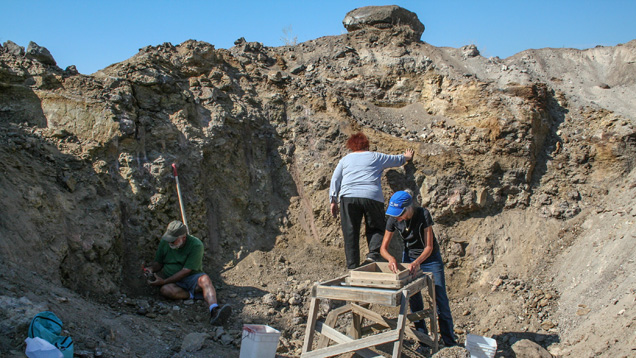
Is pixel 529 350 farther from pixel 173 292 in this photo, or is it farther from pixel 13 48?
pixel 13 48

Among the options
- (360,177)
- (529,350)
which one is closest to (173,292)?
(360,177)

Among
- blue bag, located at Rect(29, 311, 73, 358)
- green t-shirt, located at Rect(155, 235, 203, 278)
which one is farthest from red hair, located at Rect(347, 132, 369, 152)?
blue bag, located at Rect(29, 311, 73, 358)

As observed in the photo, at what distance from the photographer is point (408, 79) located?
8.22 m

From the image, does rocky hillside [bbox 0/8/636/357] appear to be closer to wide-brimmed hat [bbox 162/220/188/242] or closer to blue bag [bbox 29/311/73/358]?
blue bag [bbox 29/311/73/358]

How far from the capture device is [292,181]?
22.5 feet

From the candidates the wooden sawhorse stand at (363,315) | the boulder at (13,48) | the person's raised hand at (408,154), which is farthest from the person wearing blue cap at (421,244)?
the boulder at (13,48)

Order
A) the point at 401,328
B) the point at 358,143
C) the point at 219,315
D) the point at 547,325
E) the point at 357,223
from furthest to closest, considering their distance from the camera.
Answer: the point at 358,143
the point at 357,223
the point at 547,325
the point at 219,315
the point at 401,328

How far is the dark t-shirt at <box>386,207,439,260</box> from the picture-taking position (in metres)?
4.49

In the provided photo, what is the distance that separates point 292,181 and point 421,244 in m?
2.71

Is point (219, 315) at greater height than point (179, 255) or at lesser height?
lesser

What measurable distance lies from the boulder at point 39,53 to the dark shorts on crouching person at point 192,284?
11.9ft

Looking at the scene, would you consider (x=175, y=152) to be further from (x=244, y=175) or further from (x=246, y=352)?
(x=246, y=352)

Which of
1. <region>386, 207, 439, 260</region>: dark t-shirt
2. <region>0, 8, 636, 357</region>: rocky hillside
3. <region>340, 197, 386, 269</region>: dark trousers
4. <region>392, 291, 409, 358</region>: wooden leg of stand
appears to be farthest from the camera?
<region>340, 197, 386, 269</region>: dark trousers

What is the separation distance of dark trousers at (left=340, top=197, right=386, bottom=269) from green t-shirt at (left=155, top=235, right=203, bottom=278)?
1.60m
